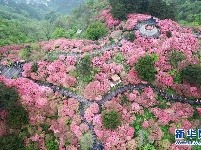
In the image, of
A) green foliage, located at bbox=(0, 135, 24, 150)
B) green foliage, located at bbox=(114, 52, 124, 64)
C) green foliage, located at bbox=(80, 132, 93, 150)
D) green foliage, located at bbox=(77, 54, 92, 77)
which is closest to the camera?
green foliage, located at bbox=(0, 135, 24, 150)

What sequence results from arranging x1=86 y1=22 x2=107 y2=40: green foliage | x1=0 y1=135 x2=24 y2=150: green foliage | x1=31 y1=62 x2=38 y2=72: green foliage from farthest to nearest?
x1=86 y1=22 x2=107 y2=40: green foliage
x1=31 y1=62 x2=38 y2=72: green foliage
x1=0 y1=135 x2=24 y2=150: green foliage

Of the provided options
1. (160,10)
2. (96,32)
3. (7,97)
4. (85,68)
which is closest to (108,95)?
(85,68)

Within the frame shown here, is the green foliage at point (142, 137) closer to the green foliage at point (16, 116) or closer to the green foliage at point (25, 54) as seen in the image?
the green foliage at point (16, 116)

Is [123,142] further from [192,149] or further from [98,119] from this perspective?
[192,149]

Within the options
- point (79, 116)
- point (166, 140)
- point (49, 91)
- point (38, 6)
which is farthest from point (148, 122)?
point (38, 6)

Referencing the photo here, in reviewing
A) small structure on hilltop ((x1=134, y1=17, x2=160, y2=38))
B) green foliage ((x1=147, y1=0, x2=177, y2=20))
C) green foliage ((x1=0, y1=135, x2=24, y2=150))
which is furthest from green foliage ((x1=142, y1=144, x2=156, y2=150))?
green foliage ((x1=147, y1=0, x2=177, y2=20))

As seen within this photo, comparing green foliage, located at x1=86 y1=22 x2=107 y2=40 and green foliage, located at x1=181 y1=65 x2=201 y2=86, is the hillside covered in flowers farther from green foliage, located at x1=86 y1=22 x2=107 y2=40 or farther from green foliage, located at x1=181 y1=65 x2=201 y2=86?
green foliage, located at x1=86 y1=22 x2=107 y2=40
